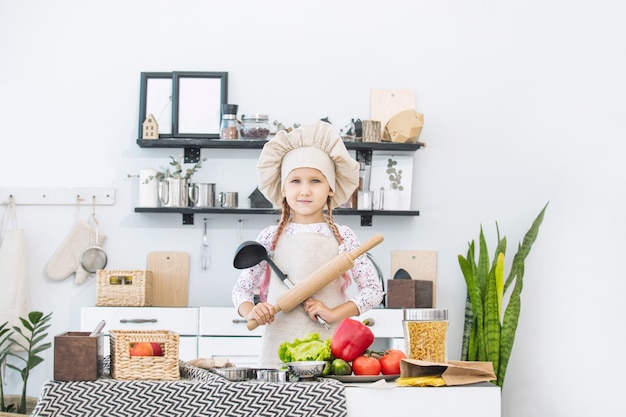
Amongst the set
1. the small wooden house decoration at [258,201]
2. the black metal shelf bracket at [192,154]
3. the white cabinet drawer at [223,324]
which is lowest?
the white cabinet drawer at [223,324]

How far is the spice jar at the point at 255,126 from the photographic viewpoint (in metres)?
4.27

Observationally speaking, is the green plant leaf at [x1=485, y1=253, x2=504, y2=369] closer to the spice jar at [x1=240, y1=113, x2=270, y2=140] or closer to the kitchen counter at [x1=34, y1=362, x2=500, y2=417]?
the spice jar at [x1=240, y1=113, x2=270, y2=140]

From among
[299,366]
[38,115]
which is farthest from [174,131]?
[299,366]

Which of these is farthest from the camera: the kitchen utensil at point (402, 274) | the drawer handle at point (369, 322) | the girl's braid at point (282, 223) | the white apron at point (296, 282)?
the kitchen utensil at point (402, 274)

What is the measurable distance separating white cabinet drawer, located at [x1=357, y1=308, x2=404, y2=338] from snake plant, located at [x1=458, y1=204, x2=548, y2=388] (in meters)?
0.42

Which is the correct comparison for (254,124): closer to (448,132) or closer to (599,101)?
→ (448,132)

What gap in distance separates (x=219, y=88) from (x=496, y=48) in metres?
1.46

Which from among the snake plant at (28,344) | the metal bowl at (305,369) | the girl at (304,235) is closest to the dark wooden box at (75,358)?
the metal bowl at (305,369)

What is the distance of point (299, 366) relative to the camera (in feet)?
6.14

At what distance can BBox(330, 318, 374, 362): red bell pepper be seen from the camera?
1968 millimetres

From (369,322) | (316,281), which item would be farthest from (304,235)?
(369,322)

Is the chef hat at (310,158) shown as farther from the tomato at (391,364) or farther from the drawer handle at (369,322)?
the drawer handle at (369,322)

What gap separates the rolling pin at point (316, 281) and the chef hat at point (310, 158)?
408 millimetres

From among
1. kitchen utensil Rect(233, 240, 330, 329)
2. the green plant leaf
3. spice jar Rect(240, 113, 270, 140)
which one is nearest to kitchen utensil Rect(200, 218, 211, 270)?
spice jar Rect(240, 113, 270, 140)
